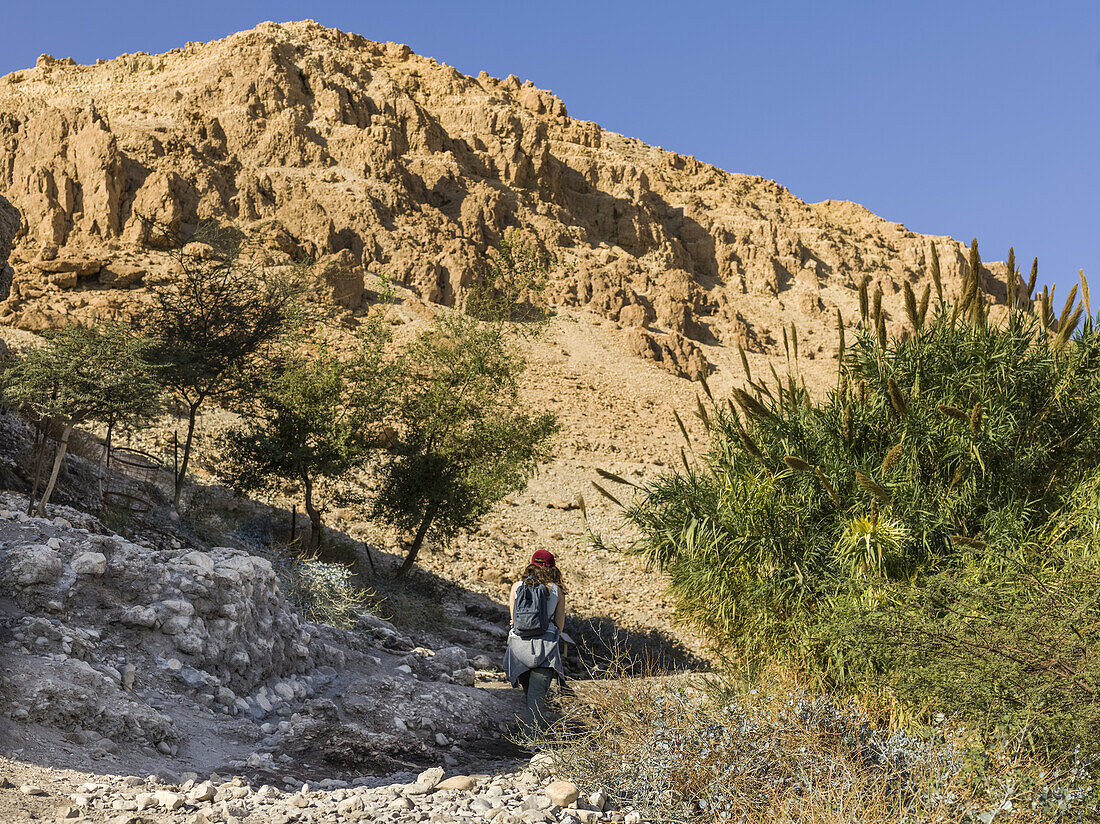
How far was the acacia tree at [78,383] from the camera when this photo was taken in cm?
919

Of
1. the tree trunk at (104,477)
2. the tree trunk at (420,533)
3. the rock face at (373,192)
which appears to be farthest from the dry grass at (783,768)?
the rock face at (373,192)

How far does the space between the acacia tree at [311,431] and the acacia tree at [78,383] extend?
444cm

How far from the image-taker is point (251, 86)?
4844 centimetres

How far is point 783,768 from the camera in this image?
5.06m

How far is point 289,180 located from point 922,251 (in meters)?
57.6

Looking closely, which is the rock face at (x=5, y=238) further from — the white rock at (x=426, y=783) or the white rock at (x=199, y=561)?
the white rock at (x=426, y=783)

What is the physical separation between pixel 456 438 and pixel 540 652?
8.94m

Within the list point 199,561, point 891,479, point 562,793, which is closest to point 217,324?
point 199,561

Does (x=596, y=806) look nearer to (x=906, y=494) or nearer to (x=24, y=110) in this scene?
(x=906, y=494)

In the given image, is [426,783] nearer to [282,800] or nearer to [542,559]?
[282,800]

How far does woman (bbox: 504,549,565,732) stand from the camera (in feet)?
21.4

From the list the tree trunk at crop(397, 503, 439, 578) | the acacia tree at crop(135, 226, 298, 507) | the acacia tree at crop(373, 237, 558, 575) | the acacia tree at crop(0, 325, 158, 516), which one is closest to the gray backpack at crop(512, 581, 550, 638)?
the acacia tree at crop(0, 325, 158, 516)

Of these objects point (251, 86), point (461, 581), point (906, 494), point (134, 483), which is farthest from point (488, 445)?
point (251, 86)

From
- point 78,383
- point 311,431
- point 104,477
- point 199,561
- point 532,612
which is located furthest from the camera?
point 311,431
